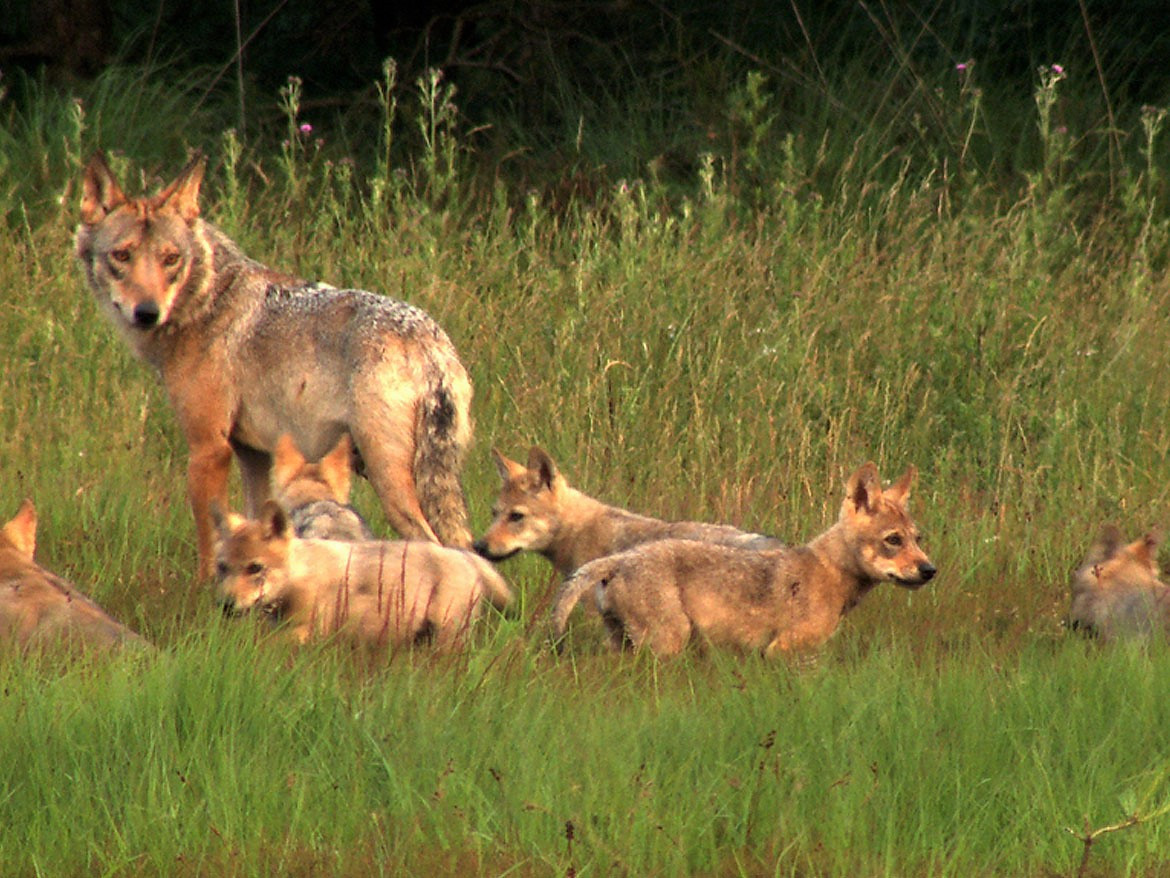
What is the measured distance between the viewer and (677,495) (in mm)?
8672

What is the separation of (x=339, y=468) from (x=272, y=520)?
1435mm

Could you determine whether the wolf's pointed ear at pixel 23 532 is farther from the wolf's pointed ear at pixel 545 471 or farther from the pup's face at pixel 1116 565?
the pup's face at pixel 1116 565

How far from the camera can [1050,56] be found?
1531 cm

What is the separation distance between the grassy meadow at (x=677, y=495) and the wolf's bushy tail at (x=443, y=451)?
0.42 meters

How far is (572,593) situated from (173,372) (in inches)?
104

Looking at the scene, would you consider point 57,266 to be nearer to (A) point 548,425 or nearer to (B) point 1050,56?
(A) point 548,425

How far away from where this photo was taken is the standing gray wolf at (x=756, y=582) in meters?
6.31

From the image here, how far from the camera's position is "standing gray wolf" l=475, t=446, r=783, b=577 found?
24.8 ft

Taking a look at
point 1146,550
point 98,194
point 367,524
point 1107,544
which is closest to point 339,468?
point 367,524

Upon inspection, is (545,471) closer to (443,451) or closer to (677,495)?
(443,451)

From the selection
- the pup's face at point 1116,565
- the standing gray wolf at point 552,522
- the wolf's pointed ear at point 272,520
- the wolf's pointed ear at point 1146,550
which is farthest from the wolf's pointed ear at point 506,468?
the wolf's pointed ear at point 1146,550

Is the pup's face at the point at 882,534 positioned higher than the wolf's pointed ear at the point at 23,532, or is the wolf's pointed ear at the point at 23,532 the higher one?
the pup's face at the point at 882,534

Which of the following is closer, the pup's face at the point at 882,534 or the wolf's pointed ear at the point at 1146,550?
the pup's face at the point at 882,534

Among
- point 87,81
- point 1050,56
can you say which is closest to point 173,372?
point 87,81
